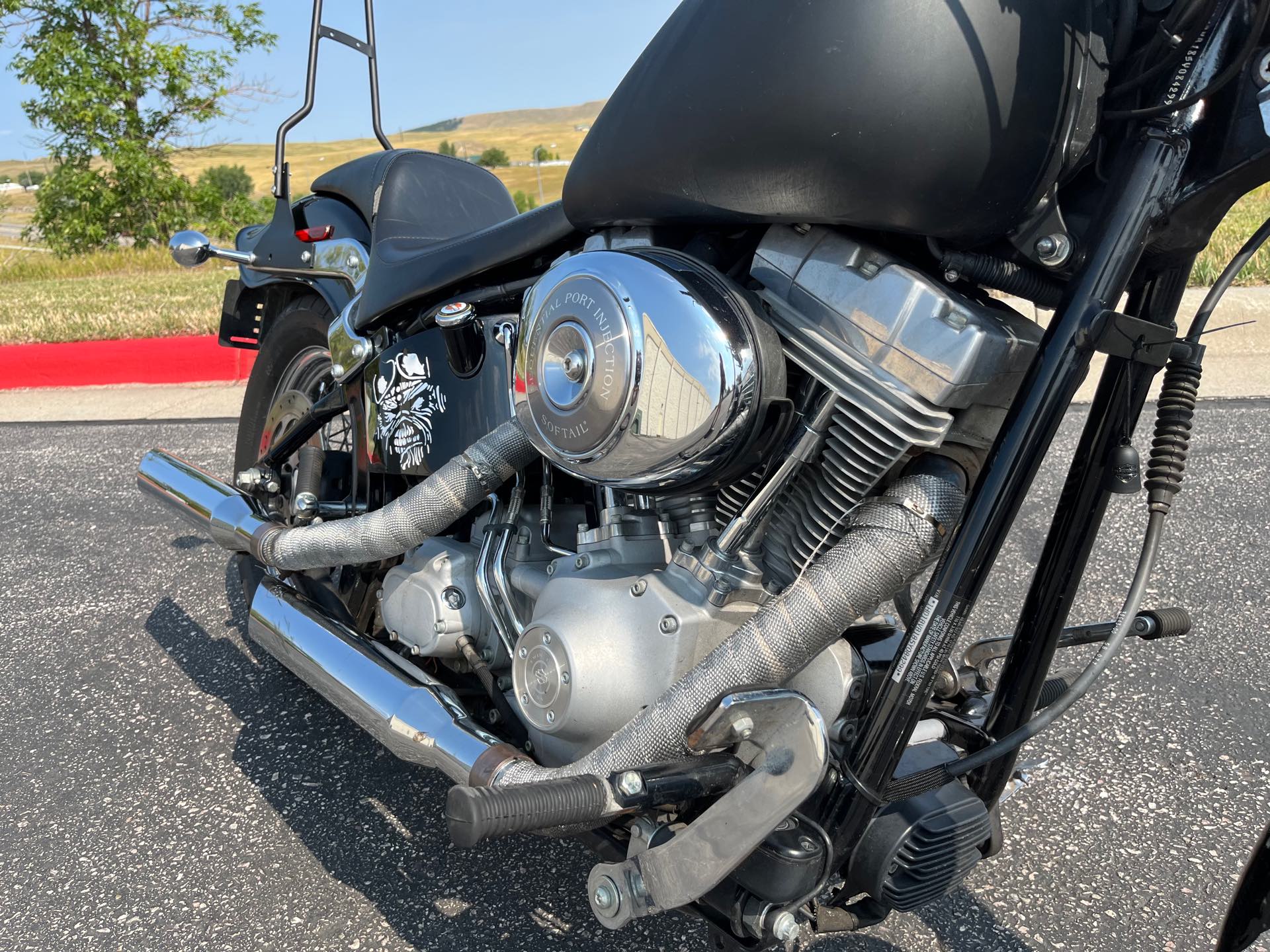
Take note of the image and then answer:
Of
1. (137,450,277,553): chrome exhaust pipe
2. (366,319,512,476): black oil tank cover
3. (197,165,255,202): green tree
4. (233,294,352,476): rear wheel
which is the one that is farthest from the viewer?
(197,165,255,202): green tree

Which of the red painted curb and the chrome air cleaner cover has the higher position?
the chrome air cleaner cover

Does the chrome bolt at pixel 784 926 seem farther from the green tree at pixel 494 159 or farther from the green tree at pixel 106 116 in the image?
the green tree at pixel 494 159

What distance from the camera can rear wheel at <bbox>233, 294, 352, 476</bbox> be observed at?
2.87 meters

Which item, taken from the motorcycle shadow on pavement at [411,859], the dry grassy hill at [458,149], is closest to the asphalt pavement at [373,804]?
the motorcycle shadow on pavement at [411,859]

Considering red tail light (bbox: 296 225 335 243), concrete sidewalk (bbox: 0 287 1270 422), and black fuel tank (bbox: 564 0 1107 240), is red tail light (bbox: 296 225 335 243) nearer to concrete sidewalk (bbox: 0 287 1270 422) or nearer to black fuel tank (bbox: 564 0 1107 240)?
black fuel tank (bbox: 564 0 1107 240)

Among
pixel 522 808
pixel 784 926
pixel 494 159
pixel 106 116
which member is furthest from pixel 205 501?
pixel 494 159

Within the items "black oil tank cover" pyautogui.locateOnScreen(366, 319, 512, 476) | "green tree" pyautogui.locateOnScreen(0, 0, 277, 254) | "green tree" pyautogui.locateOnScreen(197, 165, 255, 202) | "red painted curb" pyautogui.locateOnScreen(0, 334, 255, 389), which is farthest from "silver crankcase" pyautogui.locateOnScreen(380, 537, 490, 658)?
"green tree" pyautogui.locateOnScreen(197, 165, 255, 202)

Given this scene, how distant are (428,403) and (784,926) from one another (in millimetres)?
1232

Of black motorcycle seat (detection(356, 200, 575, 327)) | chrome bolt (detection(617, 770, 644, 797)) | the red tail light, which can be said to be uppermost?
black motorcycle seat (detection(356, 200, 575, 327))

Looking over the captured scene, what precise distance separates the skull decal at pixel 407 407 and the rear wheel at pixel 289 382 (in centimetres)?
44

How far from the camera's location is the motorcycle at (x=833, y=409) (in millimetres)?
1293

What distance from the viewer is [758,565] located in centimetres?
158

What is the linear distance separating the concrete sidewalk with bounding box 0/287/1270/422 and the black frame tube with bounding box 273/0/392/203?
9.03ft

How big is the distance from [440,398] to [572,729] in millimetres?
801
